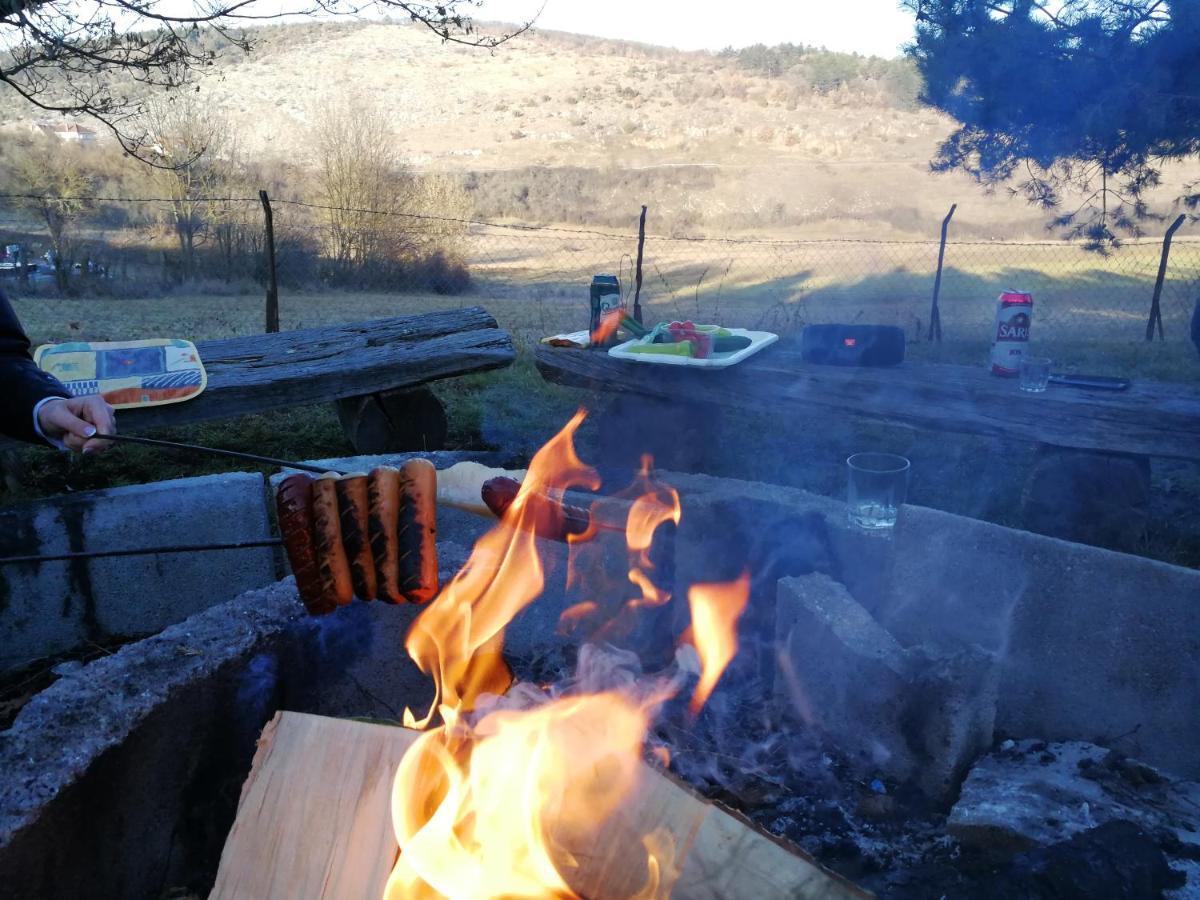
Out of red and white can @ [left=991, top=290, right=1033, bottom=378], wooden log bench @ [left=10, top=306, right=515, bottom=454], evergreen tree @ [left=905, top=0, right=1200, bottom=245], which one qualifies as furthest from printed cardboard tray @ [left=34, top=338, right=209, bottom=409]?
evergreen tree @ [left=905, top=0, right=1200, bottom=245]

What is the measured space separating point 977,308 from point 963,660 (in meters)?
14.0

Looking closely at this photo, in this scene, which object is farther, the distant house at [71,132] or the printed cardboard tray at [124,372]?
A: the distant house at [71,132]

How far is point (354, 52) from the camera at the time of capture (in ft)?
191

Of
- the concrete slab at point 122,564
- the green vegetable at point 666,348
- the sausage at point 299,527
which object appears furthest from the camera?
the green vegetable at point 666,348

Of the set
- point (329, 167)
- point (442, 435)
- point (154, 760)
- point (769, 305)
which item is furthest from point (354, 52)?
point (154, 760)

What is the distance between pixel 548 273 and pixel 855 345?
16.6 m

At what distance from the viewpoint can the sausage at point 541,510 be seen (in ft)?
6.72

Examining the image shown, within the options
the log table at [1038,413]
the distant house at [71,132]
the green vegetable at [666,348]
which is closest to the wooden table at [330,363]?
the green vegetable at [666,348]

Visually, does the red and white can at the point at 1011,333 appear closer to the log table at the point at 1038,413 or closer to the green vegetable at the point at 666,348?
the log table at the point at 1038,413

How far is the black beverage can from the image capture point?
5.02 m

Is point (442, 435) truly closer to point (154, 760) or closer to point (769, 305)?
point (154, 760)

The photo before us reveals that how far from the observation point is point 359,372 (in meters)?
4.77

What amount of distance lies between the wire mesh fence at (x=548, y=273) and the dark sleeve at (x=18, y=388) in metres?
9.57

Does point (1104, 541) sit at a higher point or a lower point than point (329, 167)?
lower
